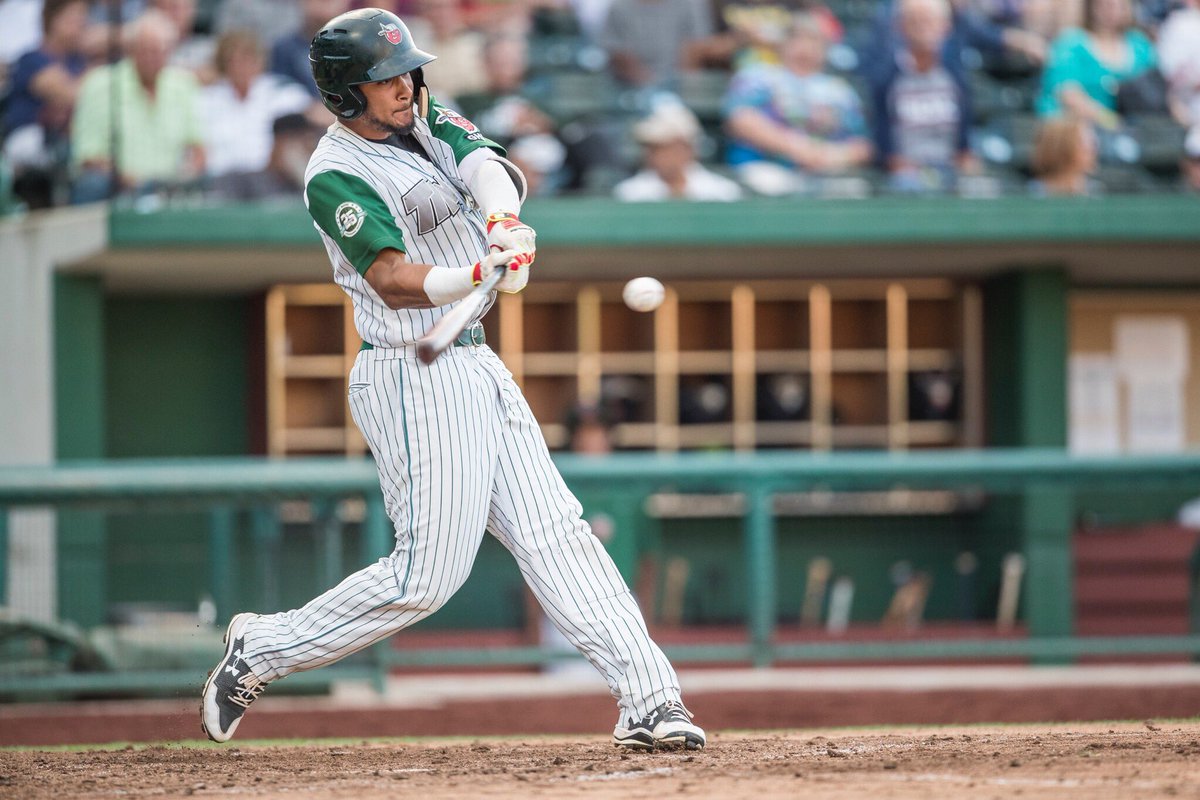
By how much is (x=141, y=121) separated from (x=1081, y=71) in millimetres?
5847

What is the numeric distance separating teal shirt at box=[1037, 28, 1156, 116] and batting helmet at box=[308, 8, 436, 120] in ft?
24.7

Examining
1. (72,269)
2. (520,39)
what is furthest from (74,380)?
(520,39)

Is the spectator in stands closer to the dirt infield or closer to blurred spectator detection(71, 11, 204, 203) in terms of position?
blurred spectator detection(71, 11, 204, 203)

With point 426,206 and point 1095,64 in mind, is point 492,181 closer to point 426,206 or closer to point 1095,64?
point 426,206

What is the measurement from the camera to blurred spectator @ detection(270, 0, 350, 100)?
32.3 ft

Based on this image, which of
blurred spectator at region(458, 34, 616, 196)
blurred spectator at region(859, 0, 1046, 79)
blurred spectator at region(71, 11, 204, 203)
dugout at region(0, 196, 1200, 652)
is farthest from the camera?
blurred spectator at region(859, 0, 1046, 79)

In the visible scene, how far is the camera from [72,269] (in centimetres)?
1010

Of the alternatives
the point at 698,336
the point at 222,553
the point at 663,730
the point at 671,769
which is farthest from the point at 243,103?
the point at 671,769

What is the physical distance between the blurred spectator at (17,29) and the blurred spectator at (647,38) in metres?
3.43

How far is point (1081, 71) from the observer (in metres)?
10.8

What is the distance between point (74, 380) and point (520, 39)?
344 centimetres

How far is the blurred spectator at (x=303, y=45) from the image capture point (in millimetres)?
9852

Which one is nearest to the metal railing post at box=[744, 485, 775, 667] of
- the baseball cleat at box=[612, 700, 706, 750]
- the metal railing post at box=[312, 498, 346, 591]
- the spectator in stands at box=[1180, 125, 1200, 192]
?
the metal railing post at box=[312, 498, 346, 591]

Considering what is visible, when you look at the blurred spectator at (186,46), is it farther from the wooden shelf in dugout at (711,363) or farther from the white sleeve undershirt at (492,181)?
the white sleeve undershirt at (492,181)
